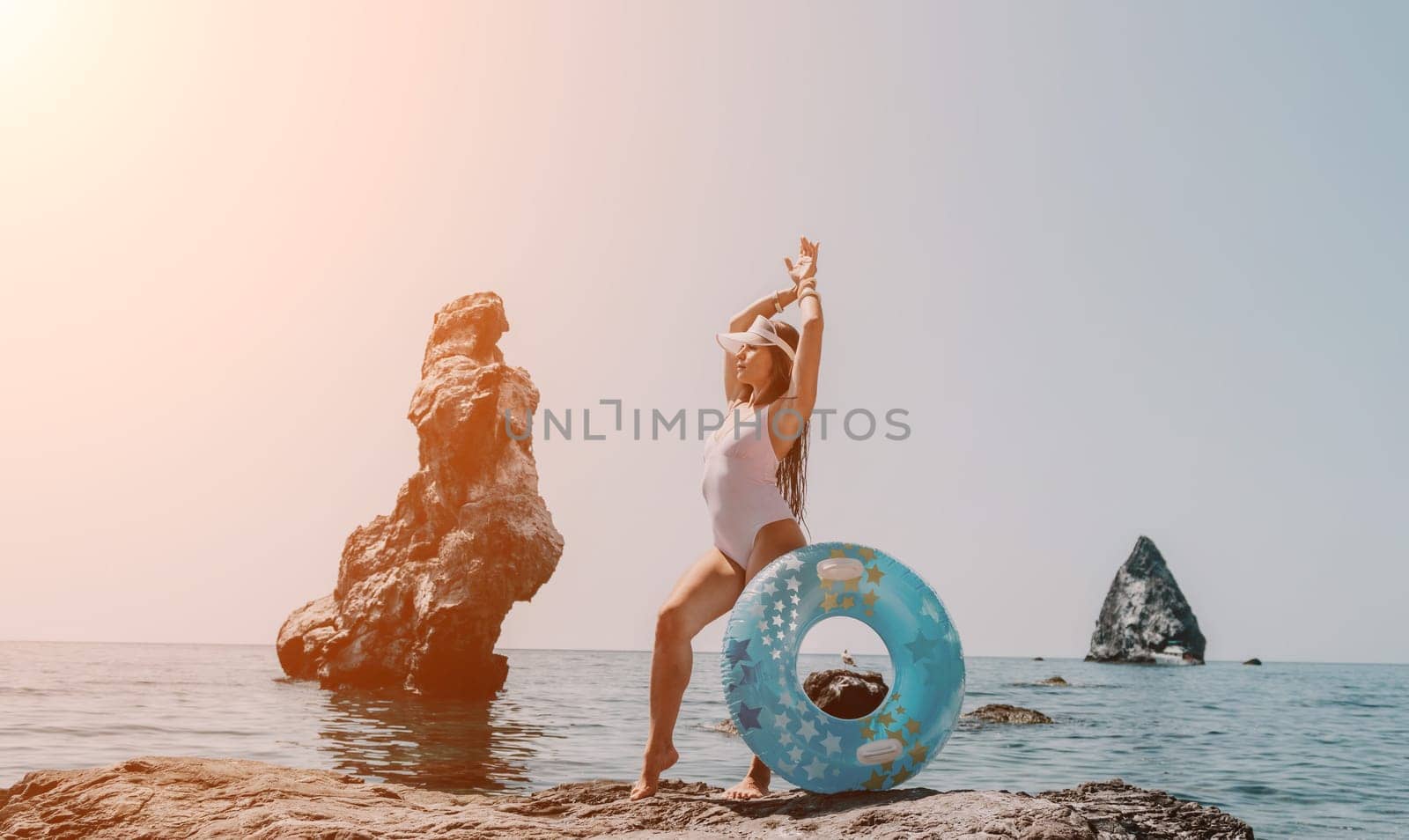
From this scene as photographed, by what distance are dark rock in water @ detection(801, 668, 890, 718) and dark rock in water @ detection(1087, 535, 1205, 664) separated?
273 feet

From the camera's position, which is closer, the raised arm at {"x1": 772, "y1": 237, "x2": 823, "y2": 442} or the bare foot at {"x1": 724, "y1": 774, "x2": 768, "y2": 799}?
the bare foot at {"x1": 724, "y1": 774, "x2": 768, "y2": 799}

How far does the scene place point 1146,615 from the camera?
85.9m

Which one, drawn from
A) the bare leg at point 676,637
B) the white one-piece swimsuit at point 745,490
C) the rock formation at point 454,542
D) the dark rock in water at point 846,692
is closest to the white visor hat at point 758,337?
the white one-piece swimsuit at point 745,490

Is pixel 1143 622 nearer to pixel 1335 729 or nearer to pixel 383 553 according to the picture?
pixel 1335 729

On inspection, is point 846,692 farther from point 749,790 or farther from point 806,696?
point 806,696

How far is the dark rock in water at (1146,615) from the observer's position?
84.2 m

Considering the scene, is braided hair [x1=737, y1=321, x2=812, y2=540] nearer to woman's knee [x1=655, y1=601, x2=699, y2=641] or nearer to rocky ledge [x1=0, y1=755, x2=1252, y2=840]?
woman's knee [x1=655, y1=601, x2=699, y2=641]

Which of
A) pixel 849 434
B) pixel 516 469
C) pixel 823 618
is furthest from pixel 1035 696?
pixel 823 618

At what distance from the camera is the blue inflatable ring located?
13.6ft

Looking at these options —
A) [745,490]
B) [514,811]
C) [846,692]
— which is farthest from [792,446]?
[846,692]

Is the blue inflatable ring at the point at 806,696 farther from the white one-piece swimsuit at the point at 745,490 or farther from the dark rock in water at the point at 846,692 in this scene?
the dark rock in water at the point at 846,692

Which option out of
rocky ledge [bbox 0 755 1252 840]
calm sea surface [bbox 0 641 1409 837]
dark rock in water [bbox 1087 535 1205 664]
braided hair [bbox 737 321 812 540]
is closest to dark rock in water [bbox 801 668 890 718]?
calm sea surface [bbox 0 641 1409 837]

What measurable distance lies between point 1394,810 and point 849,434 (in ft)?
27.9

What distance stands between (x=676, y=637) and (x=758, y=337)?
5.09 feet
